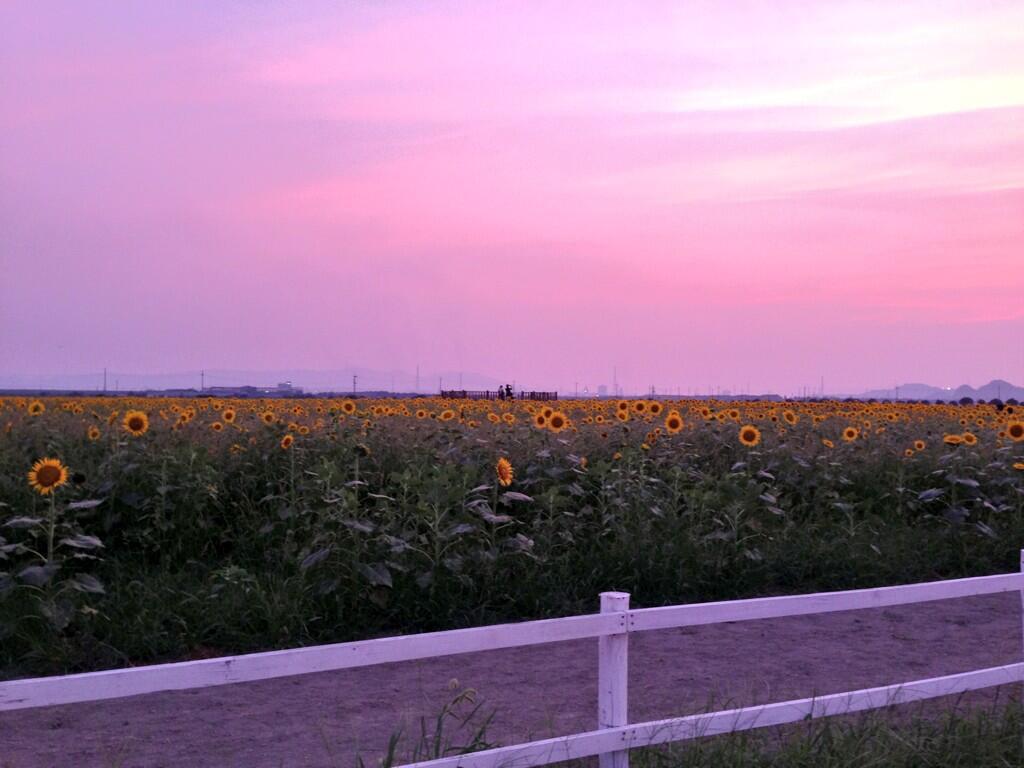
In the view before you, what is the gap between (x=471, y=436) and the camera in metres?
12.6

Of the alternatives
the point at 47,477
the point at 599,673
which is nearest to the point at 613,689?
the point at 599,673

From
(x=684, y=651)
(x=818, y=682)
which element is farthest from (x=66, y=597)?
(x=818, y=682)

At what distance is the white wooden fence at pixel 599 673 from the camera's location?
320cm

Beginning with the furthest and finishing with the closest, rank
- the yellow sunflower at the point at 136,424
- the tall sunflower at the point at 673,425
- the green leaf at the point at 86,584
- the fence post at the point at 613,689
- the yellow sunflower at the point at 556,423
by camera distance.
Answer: the tall sunflower at the point at 673,425, the yellow sunflower at the point at 556,423, the yellow sunflower at the point at 136,424, the green leaf at the point at 86,584, the fence post at the point at 613,689

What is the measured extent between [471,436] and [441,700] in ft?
21.2

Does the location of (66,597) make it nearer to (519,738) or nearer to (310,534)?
(310,534)

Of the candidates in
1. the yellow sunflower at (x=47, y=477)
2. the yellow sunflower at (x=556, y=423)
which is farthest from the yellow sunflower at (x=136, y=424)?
the yellow sunflower at (x=556, y=423)

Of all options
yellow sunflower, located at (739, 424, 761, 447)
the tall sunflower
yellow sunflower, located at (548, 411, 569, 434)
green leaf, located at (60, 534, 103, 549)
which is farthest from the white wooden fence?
the tall sunflower

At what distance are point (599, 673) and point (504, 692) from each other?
2232 millimetres

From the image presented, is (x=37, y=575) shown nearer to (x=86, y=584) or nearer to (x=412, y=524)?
(x=86, y=584)

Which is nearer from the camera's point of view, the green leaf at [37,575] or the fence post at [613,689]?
the fence post at [613,689]

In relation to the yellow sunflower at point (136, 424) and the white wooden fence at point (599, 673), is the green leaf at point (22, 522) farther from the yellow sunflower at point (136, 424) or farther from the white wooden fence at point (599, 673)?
the white wooden fence at point (599, 673)

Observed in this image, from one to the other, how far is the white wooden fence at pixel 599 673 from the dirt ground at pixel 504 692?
0.59 meters

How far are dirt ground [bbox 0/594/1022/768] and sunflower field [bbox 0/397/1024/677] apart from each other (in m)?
0.67
